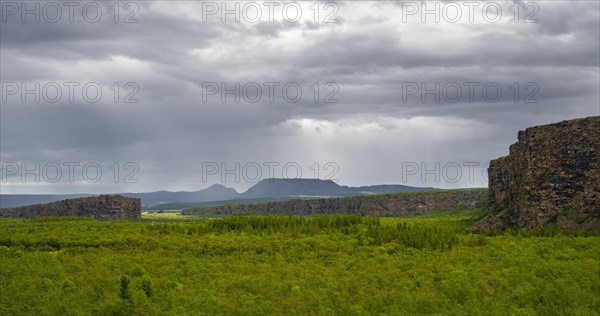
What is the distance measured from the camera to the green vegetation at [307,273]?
2294 cm

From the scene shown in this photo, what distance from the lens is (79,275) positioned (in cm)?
2859

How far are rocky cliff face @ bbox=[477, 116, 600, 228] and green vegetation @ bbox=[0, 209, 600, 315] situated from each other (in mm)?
4091

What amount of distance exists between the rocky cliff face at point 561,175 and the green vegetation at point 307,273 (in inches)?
161

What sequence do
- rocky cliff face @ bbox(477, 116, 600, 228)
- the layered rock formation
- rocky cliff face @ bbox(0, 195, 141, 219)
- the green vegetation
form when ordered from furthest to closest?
rocky cliff face @ bbox(0, 195, 141, 219), the layered rock formation, rocky cliff face @ bbox(477, 116, 600, 228), the green vegetation

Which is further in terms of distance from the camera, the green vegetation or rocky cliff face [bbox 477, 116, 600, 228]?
rocky cliff face [bbox 477, 116, 600, 228]

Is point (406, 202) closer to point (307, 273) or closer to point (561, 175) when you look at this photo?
point (561, 175)

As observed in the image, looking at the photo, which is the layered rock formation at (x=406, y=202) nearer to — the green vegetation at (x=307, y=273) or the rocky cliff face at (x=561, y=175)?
the rocky cliff face at (x=561, y=175)

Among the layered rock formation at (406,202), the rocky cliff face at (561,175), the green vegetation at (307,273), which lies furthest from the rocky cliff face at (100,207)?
the rocky cliff face at (561,175)

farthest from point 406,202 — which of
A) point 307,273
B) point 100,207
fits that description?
point 307,273

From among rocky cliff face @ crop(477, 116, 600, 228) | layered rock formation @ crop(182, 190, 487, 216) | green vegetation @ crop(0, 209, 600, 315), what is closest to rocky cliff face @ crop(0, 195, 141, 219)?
layered rock formation @ crop(182, 190, 487, 216)

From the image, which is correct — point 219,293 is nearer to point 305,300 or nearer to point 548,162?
point 305,300

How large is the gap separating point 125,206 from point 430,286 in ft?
321

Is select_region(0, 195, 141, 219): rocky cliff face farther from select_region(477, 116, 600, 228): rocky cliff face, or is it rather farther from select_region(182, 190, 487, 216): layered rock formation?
select_region(477, 116, 600, 228): rocky cliff face

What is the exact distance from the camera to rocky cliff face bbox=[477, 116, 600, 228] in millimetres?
39344
